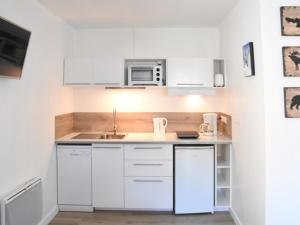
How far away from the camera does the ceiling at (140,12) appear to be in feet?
9.32

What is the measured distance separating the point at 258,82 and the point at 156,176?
1695 millimetres

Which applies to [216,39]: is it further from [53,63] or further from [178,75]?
[53,63]

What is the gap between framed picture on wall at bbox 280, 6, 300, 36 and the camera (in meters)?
2.19

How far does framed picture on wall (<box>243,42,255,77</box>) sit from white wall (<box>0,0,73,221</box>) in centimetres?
211

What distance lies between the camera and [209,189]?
3312 mm

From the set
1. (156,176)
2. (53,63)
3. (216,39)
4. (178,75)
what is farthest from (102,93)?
(216,39)

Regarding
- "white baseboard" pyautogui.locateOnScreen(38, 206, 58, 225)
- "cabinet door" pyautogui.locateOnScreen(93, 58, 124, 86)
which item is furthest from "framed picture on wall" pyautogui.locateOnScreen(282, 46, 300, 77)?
"white baseboard" pyautogui.locateOnScreen(38, 206, 58, 225)

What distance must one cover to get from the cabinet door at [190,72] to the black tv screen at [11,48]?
1.88m

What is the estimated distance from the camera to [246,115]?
2.68 m

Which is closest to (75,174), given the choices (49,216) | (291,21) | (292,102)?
(49,216)

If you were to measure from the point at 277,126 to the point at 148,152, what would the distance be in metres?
1.60

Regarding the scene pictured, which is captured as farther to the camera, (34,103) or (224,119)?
(224,119)

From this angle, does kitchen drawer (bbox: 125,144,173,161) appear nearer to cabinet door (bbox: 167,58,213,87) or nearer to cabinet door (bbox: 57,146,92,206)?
cabinet door (bbox: 57,146,92,206)

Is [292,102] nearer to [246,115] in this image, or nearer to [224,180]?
[246,115]
